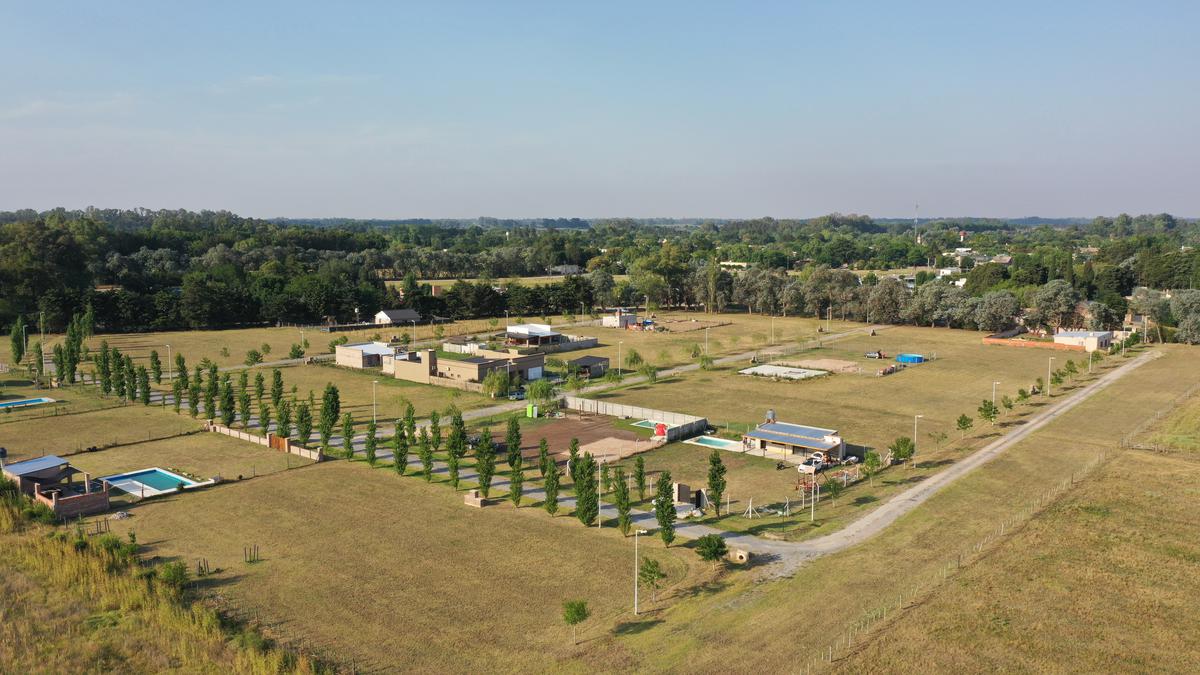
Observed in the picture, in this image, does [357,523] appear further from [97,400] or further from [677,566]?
[97,400]

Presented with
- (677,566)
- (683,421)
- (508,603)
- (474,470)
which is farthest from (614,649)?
(683,421)

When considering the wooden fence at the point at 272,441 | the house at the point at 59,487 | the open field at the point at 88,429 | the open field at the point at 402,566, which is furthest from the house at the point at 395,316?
the open field at the point at 402,566

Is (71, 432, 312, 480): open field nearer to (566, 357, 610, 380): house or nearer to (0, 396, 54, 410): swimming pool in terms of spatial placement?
(0, 396, 54, 410): swimming pool

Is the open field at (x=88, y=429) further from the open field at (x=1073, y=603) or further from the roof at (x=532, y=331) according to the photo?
the open field at (x=1073, y=603)

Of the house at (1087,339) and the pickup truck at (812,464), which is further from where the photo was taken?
the house at (1087,339)

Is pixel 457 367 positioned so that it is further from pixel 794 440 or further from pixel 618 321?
pixel 618 321

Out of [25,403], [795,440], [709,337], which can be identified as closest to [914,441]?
[795,440]
